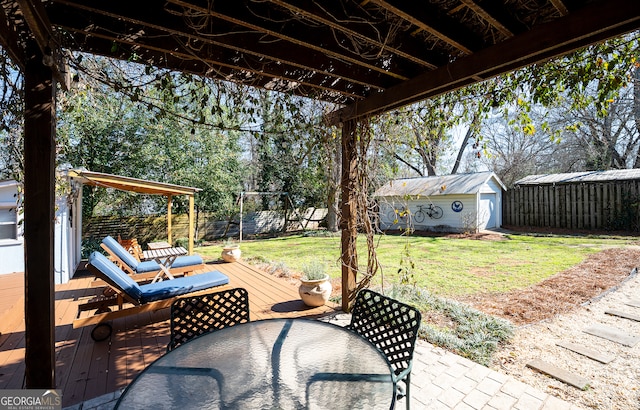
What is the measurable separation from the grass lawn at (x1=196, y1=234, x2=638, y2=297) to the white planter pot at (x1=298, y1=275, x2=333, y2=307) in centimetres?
65

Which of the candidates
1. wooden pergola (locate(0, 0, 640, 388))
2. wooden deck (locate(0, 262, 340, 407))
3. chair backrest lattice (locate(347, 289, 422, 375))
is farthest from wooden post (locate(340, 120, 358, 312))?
chair backrest lattice (locate(347, 289, 422, 375))

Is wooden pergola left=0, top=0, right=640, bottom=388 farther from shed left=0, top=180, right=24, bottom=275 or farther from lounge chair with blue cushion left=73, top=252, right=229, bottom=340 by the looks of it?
shed left=0, top=180, right=24, bottom=275

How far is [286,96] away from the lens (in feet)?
11.5

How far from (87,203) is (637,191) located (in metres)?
19.6

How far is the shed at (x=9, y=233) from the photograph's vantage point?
18.9 ft

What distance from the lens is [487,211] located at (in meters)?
13.7

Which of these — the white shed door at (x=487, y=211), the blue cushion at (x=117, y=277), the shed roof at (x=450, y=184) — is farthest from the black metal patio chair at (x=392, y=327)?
the white shed door at (x=487, y=211)

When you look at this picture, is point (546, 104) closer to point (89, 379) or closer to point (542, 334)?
point (542, 334)

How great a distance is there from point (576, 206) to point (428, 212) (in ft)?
19.3

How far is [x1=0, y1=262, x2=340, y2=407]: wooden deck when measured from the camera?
2.65 metres

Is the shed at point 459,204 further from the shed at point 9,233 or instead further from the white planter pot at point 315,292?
the shed at point 9,233

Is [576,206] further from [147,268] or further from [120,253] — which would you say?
[120,253]

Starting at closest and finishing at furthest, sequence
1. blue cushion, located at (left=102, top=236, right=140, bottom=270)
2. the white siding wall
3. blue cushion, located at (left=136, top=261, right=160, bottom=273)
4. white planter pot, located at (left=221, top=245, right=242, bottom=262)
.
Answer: blue cushion, located at (left=102, top=236, right=140, bottom=270)
blue cushion, located at (left=136, top=261, right=160, bottom=273)
white planter pot, located at (left=221, top=245, right=242, bottom=262)
the white siding wall

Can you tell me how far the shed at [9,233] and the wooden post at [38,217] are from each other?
222 inches
